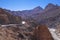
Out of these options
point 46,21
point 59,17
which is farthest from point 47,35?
point 46,21

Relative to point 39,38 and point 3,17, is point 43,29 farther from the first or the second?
point 3,17

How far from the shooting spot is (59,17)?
107 metres

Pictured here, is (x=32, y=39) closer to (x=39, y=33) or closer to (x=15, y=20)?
(x=39, y=33)

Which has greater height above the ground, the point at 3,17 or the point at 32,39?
the point at 3,17

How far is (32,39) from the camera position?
31844 millimetres

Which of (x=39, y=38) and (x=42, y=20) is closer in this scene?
(x=39, y=38)

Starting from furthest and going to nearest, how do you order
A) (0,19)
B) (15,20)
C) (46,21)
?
(46,21) → (15,20) → (0,19)

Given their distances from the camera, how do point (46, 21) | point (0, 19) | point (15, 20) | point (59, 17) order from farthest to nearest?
point (46, 21) < point (59, 17) < point (15, 20) < point (0, 19)

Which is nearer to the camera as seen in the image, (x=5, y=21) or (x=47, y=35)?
(x=47, y=35)

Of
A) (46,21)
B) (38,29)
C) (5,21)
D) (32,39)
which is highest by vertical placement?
(46,21)

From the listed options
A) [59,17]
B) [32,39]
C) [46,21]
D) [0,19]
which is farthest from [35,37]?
[46,21]

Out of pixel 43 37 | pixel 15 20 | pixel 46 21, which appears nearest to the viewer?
pixel 43 37

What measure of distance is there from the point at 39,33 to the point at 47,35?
6.00ft

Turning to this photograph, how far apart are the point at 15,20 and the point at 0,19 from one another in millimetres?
16819
